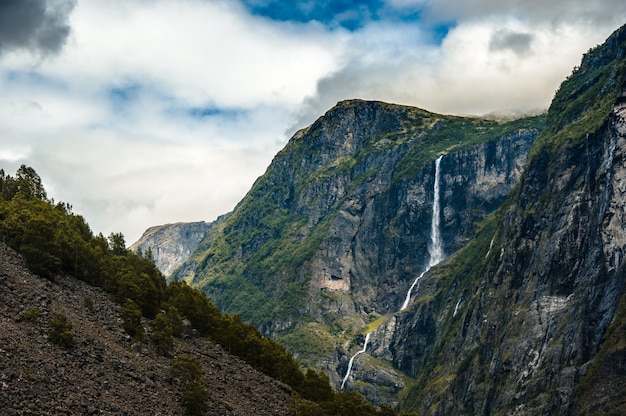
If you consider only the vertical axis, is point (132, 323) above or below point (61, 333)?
above

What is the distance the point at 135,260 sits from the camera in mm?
195125

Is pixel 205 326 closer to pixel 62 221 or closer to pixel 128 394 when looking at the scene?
pixel 62 221

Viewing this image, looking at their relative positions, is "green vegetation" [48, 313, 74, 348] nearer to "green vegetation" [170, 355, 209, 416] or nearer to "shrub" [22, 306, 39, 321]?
"shrub" [22, 306, 39, 321]

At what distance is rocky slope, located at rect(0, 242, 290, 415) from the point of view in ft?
252

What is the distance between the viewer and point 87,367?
294 ft

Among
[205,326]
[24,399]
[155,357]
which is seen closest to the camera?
[24,399]

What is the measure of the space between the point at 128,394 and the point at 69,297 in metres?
36.9

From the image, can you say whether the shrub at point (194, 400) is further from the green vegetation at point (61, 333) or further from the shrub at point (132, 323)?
the shrub at point (132, 323)

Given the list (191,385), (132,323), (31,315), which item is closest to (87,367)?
(31,315)

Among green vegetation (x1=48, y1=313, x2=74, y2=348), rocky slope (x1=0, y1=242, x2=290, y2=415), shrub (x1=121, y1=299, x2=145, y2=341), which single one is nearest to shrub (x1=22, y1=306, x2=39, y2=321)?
rocky slope (x1=0, y1=242, x2=290, y2=415)

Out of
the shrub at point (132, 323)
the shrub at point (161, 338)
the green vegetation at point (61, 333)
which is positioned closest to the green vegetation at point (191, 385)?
the shrub at point (161, 338)

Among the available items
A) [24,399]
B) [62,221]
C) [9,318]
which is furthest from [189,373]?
[62,221]

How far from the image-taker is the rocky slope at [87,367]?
76750mm

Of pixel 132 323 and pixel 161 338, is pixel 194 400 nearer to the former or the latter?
pixel 161 338
